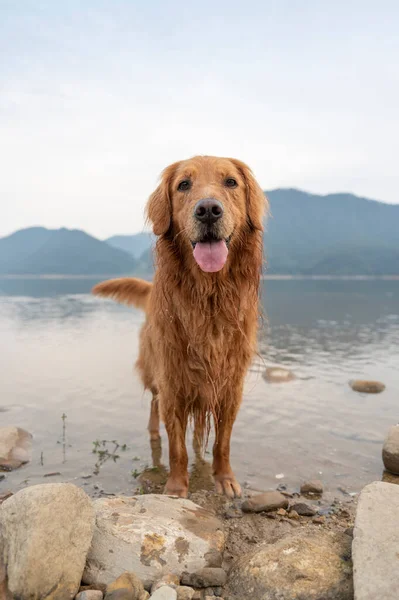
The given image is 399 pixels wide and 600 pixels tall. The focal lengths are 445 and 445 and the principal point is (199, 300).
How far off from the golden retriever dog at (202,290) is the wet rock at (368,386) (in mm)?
4692

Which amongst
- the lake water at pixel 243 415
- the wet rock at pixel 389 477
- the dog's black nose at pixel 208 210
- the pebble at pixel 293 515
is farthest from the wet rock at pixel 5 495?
the wet rock at pixel 389 477

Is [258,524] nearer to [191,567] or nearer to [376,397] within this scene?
[191,567]

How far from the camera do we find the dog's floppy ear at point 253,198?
3.90 meters

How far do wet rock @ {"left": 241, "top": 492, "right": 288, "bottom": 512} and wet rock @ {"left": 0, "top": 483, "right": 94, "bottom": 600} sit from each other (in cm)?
167

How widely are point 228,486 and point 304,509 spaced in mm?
780

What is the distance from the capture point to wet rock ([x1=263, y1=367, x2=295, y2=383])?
9.02 meters

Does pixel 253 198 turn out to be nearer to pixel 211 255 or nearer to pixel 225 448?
pixel 211 255

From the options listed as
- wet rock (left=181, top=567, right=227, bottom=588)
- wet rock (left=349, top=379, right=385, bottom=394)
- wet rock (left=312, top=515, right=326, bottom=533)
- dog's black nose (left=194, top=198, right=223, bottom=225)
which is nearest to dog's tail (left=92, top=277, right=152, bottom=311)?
dog's black nose (left=194, top=198, right=223, bottom=225)

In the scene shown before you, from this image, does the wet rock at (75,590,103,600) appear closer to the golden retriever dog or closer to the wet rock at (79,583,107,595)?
the wet rock at (79,583,107,595)

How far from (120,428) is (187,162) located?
399 cm

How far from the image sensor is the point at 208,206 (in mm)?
3301

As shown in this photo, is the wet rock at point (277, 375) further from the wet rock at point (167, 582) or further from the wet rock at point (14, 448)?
the wet rock at point (167, 582)

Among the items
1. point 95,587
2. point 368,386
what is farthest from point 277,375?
point 95,587

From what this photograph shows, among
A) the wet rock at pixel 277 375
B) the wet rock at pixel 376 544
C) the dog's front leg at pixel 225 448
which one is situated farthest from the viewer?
the wet rock at pixel 277 375
